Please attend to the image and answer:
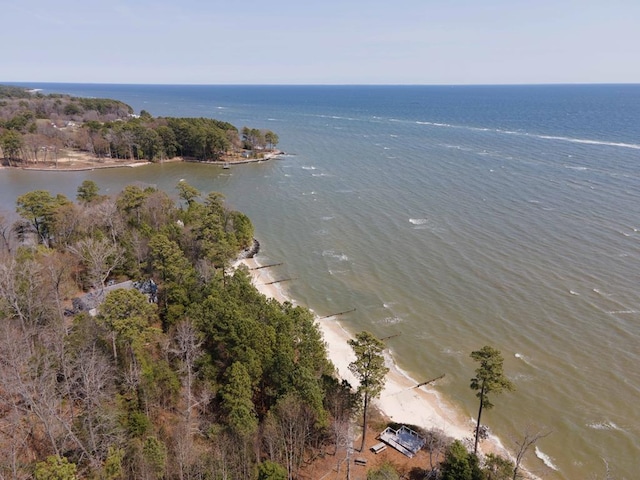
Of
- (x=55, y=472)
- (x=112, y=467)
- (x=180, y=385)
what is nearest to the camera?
(x=55, y=472)

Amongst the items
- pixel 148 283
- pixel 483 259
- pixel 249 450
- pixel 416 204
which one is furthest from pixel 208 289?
pixel 416 204

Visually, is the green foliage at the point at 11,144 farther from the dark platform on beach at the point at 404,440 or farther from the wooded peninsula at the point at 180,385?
the dark platform on beach at the point at 404,440

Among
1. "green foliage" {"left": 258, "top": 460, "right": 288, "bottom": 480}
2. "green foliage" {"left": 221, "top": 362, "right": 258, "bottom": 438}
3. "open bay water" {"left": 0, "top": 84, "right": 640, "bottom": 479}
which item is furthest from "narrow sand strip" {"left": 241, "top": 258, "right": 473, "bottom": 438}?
"green foliage" {"left": 258, "top": 460, "right": 288, "bottom": 480}

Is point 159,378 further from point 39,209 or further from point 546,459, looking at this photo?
point 39,209

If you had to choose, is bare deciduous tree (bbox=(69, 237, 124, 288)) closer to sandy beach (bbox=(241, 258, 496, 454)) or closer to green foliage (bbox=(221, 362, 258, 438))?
green foliage (bbox=(221, 362, 258, 438))

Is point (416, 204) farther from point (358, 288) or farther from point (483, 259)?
point (358, 288)

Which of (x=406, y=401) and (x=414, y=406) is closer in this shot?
(x=414, y=406)

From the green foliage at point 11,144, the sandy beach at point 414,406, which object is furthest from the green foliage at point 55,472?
the green foliage at point 11,144

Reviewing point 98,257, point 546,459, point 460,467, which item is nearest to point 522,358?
point 546,459
